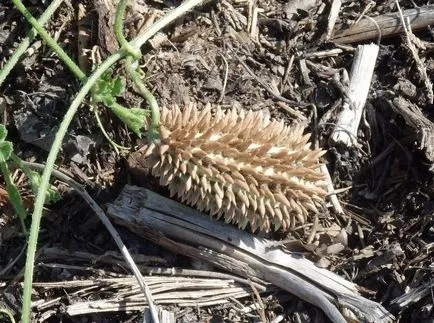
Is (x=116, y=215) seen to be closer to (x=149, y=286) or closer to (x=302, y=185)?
(x=149, y=286)

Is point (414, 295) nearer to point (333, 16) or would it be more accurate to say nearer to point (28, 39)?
point (333, 16)

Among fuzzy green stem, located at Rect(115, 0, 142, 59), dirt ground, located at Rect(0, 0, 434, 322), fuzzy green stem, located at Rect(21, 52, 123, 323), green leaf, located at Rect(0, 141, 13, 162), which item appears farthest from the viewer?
dirt ground, located at Rect(0, 0, 434, 322)

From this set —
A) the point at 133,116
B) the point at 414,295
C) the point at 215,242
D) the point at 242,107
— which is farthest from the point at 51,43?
the point at 414,295

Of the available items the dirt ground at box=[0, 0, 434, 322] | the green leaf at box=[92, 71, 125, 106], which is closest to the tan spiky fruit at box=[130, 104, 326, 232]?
the green leaf at box=[92, 71, 125, 106]

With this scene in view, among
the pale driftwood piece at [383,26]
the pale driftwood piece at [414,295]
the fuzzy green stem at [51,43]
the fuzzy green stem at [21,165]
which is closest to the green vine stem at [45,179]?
the fuzzy green stem at [51,43]

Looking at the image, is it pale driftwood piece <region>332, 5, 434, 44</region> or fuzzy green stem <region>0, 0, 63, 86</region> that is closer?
fuzzy green stem <region>0, 0, 63, 86</region>

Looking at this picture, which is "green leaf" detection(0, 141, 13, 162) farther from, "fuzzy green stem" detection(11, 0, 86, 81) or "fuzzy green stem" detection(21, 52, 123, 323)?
"fuzzy green stem" detection(11, 0, 86, 81)

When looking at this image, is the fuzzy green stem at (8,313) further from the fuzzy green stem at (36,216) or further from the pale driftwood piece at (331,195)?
the pale driftwood piece at (331,195)

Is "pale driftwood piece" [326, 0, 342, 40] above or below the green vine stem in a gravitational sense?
above
